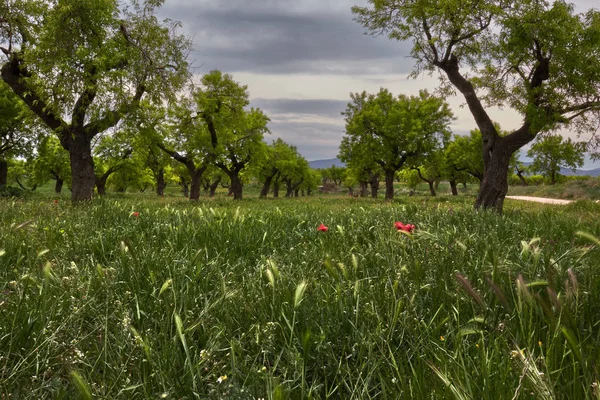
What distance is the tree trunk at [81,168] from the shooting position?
16562mm

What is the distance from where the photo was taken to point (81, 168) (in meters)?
16.8

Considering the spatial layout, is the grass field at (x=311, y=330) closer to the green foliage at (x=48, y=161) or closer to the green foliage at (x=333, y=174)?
the green foliage at (x=48, y=161)

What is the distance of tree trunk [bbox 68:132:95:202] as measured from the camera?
1656 centimetres

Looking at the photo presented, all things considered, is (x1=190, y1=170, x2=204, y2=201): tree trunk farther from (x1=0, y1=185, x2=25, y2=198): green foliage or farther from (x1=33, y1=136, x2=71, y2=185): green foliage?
(x1=33, y1=136, x2=71, y2=185): green foliage

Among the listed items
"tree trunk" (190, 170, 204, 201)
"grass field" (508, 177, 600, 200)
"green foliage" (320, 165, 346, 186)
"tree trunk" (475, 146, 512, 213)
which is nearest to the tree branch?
"tree trunk" (190, 170, 204, 201)

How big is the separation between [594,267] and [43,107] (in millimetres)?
19105

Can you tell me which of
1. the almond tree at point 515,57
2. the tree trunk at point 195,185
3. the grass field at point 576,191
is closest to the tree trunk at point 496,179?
the almond tree at point 515,57

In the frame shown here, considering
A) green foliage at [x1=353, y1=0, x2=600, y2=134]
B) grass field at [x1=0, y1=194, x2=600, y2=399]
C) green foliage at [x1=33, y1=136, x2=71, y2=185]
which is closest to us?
grass field at [x1=0, y1=194, x2=600, y2=399]

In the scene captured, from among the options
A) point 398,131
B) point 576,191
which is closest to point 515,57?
point 398,131

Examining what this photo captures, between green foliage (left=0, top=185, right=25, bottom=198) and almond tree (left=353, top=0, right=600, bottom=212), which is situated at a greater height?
almond tree (left=353, top=0, right=600, bottom=212)

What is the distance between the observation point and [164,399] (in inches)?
62.2

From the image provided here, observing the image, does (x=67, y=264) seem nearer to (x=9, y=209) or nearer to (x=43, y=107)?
(x=9, y=209)

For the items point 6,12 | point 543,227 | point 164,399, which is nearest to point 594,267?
point 164,399

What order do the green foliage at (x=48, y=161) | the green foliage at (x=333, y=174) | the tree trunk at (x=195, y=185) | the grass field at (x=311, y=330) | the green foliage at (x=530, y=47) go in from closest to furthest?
the grass field at (x=311, y=330) → the green foliage at (x=530, y=47) → the tree trunk at (x=195, y=185) → the green foliage at (x=48, y=161) → the green foliage at (x=333, y=174)
